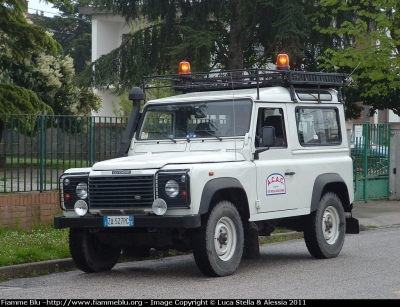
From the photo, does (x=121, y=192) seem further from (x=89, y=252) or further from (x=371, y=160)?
(x=371, y=160)

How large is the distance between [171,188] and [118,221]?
30.8 inches

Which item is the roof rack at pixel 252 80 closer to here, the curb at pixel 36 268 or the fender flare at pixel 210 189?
the fender flare at pixel 210 189

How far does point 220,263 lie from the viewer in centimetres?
995

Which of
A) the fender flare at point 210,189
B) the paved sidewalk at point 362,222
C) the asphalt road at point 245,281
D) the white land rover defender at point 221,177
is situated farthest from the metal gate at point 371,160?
the fender flare at point 210,189

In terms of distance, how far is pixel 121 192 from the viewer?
9906mm

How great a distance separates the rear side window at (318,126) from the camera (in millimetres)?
11781

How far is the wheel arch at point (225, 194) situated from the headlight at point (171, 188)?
0.31 metres

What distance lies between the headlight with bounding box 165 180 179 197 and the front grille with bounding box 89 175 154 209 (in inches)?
7.4

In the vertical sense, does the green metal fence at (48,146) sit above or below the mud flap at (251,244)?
above

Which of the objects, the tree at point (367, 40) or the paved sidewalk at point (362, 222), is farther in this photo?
the tree at point (367, 40)

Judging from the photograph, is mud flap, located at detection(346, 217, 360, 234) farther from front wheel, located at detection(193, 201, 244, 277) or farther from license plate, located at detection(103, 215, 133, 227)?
license plate, located at detection(103, 215, 133, 227)

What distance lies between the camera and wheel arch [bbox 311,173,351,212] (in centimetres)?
1168

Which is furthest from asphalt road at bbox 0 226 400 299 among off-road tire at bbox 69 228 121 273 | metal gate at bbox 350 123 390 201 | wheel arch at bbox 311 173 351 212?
metal gate at bbox 350 123 390 201

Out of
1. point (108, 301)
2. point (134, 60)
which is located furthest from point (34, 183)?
point (134, 60)
